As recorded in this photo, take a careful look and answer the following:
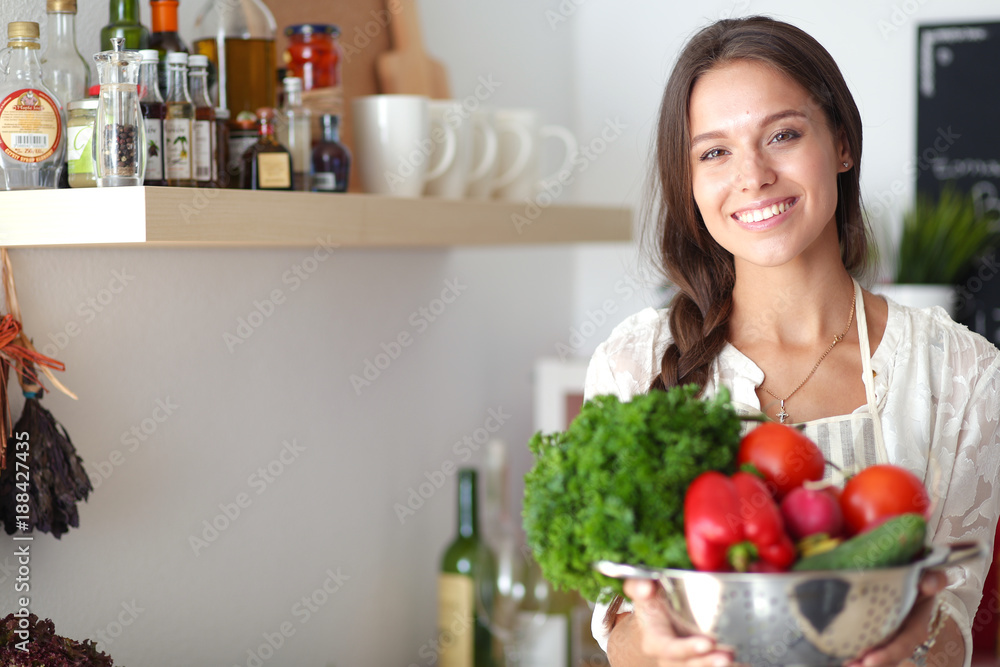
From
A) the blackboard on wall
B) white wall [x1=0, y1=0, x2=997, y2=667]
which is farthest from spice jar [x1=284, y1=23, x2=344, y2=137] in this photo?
the blackboard on wall

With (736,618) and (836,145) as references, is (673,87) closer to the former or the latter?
(836,145)

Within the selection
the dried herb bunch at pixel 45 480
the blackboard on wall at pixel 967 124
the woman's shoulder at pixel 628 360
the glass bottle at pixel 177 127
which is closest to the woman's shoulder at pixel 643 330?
the woman's shoulder at pixel 628 360

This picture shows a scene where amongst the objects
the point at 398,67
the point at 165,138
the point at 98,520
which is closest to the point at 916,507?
the point at 165,138

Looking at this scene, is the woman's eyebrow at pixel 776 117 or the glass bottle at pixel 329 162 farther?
the glass bottle at pixel 329 162

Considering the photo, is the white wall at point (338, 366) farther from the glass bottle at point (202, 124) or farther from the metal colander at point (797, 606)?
the metal colander at point (797, 606)

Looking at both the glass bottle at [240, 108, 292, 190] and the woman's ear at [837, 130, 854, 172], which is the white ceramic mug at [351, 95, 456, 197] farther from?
the woman's ear at [837, 130, 854, 172]

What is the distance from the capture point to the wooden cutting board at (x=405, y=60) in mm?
1610

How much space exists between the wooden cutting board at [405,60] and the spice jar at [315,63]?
0.89 ft

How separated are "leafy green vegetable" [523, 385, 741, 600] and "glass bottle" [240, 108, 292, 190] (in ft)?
1.70

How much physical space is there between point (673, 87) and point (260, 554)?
0.88 m

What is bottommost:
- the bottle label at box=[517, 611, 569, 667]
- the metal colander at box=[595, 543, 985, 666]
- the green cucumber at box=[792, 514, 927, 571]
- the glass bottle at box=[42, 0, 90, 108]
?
the bottle label at box=[517, 611, 569, 667]

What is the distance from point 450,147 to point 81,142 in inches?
23.7

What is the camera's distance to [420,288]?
5.97 ft

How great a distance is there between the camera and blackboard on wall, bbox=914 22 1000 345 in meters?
2.01
